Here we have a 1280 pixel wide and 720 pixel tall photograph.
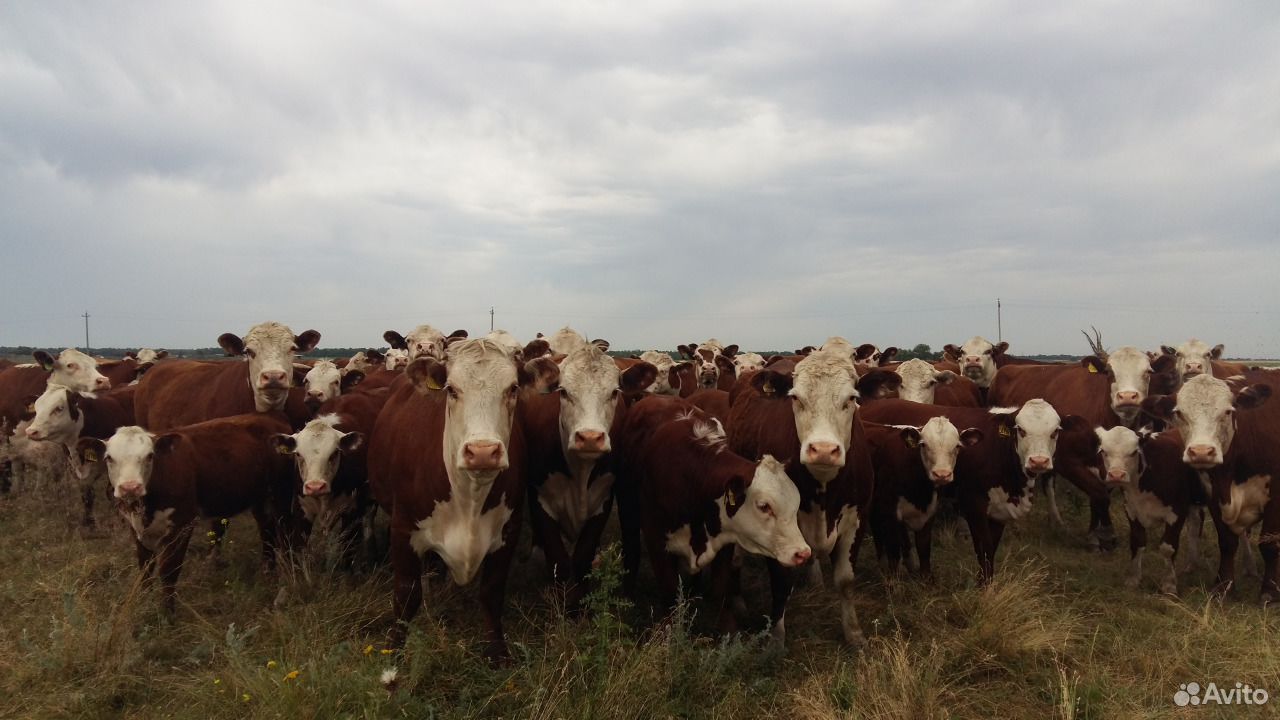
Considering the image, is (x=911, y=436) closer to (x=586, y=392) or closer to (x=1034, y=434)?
(x=1034, y=434)

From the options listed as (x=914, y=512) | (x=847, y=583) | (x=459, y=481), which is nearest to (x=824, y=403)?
(x=847, y=583)

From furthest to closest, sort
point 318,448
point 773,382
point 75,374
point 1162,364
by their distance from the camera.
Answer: point 75,374 < point 1162,364 < point 318,448 < point 773,382

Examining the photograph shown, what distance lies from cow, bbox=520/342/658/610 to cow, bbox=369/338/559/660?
0.55 m

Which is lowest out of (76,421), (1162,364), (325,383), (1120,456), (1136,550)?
(1136,550)

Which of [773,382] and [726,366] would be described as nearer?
[773,382]

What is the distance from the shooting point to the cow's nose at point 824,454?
4778 millimetres

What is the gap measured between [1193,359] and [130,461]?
14191 mm

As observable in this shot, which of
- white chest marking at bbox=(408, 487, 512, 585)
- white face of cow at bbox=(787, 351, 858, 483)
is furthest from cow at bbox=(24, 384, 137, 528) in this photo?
white face of cow at bbox=(787, 351, 858, 483)

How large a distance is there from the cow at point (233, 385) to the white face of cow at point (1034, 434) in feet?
24.9

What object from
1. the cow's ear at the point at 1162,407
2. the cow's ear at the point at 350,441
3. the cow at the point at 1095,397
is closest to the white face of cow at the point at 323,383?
the cow's ear at the point at 350,441

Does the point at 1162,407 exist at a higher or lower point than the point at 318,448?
higher

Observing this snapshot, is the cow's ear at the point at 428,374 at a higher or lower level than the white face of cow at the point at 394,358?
higher

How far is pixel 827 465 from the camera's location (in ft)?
15.9

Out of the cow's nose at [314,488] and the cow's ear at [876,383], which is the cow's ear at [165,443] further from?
the cow's ear at [876,383]
